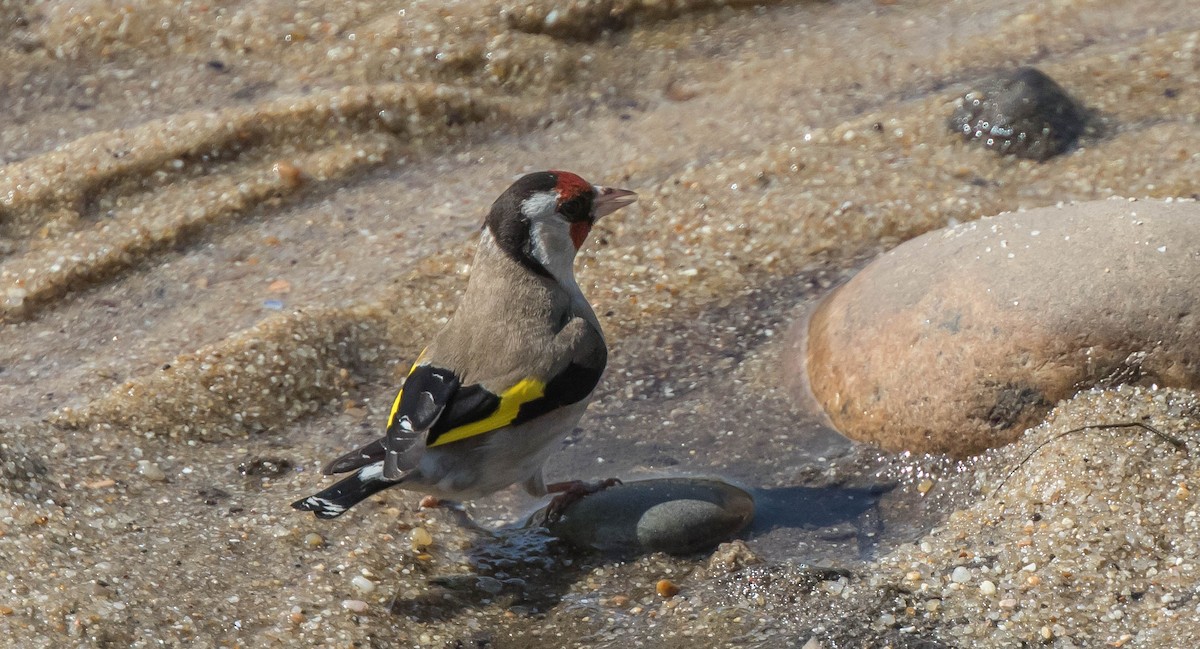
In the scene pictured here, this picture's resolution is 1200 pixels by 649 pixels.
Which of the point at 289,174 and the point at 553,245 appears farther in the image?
the point at 289,174

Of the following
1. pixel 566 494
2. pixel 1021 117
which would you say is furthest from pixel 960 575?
pixel 1021 117

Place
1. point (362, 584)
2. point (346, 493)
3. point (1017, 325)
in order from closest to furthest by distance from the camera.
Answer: point (346, 493), point (362, 584), point (1017, 325)

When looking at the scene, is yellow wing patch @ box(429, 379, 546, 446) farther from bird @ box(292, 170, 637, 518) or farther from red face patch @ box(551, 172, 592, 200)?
red face patch @ box(551, 172, 592, 200)

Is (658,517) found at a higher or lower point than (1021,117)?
lower

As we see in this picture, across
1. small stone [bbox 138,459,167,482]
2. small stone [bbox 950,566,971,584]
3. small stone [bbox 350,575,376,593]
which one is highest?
small stone [bbox 138,459,167,482]

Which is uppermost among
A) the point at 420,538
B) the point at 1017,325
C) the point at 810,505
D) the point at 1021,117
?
the point at 1017,325

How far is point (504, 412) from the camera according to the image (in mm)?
3826

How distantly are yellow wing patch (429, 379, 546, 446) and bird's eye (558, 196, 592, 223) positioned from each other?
2.19 feet

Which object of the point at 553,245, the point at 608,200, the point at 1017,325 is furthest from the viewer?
the point at 608,200

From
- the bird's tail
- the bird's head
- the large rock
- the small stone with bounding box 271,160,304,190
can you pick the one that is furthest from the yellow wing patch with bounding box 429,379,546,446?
the small stone with bounding box 271,160,304,190

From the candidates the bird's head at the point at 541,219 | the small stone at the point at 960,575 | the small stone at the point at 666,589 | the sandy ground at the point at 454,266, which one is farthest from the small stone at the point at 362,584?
the small stone at the point at 960,575

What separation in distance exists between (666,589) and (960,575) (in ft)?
2.77

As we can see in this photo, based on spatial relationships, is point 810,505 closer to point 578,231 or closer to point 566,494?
point 566,494

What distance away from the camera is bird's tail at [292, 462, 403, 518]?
Answer: 11.8 feet
